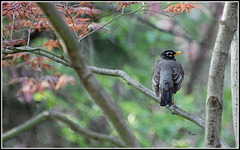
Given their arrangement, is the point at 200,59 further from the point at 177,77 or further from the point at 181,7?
the point at 181,7

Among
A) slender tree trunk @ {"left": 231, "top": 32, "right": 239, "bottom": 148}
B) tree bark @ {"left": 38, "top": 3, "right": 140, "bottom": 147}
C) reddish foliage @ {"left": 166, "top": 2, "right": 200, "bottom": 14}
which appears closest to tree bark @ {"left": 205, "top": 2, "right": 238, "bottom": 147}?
tree bark @ {"left": 38, "top": 3, "right": 140, "bottom": 147}

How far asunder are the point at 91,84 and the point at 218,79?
0.72 m

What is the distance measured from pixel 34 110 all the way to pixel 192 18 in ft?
18.7

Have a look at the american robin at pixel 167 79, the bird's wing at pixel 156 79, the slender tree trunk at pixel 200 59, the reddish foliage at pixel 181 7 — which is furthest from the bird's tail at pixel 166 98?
the slender tree trunk at pixel 200 59

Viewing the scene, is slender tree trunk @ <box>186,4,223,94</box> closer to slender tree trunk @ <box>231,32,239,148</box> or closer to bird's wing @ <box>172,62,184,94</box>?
bird's wing @ <box>172,62,184,94</box>

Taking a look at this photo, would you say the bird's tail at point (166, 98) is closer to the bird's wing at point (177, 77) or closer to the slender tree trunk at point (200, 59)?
the bird's wing at point (177, 77)

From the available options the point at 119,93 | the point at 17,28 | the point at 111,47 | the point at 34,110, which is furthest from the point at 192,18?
the point at 17,28

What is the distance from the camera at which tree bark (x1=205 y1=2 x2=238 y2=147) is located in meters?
1.61

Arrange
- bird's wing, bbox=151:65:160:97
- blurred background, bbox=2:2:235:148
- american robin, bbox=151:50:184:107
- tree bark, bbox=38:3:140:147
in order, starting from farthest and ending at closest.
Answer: blurred background, bbox=2:2:235:148, bird's wing, bbox=151:65:160:97, american robin, bbox=151:50:184:107, tree bark, bbox=38:3:140:147

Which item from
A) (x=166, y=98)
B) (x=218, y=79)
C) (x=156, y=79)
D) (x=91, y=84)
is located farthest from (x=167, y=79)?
(x=91, y=84)

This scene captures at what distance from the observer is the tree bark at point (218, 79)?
161 cm

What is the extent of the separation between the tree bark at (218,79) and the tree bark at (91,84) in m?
0.50

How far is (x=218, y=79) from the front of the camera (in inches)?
63.4

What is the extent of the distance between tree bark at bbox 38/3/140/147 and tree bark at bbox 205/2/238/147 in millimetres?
505
